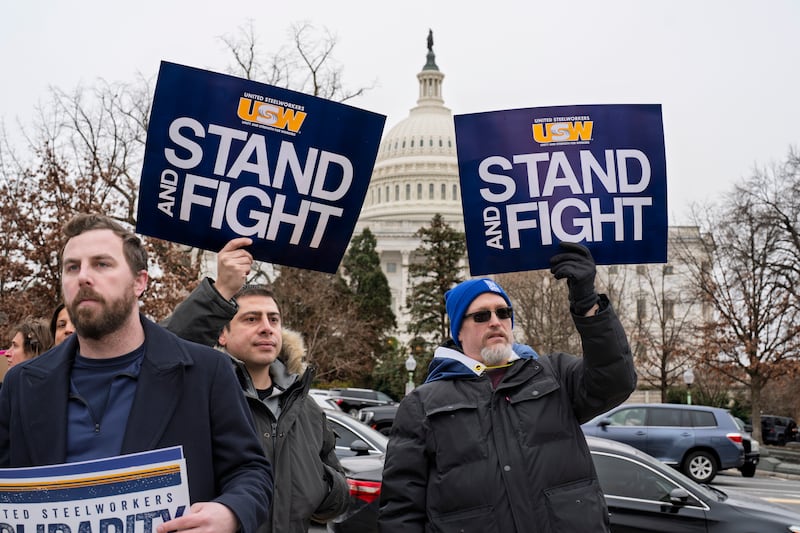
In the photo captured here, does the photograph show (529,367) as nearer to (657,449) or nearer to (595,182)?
(595,182)

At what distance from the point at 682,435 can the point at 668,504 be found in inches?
396

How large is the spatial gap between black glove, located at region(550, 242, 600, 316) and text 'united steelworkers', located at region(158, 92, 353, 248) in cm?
121

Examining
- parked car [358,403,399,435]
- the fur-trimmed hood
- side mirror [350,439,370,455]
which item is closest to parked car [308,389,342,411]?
parked car [358,403,399,435]

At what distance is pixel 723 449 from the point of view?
17.7 metres

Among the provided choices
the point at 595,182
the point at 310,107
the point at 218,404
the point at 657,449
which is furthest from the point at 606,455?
the point at 657,449

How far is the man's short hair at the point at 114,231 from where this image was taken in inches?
112

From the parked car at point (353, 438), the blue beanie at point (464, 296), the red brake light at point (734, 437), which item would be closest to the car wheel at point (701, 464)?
the red brake light at point (734, 437)

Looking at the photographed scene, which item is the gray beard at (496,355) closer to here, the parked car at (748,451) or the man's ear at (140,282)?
the man's ear at (140,282)

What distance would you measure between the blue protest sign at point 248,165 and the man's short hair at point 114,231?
1.29m

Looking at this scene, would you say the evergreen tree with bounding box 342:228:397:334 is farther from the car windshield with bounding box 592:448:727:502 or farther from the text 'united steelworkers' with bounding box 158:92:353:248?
the text 'united steelworkers' with bounding box 158:92:353:248

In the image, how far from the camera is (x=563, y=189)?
4340 millimetres

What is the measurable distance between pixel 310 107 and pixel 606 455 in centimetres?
550

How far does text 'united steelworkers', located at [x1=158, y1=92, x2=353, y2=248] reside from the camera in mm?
4223

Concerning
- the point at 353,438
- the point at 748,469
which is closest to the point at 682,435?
the point at 748,469
